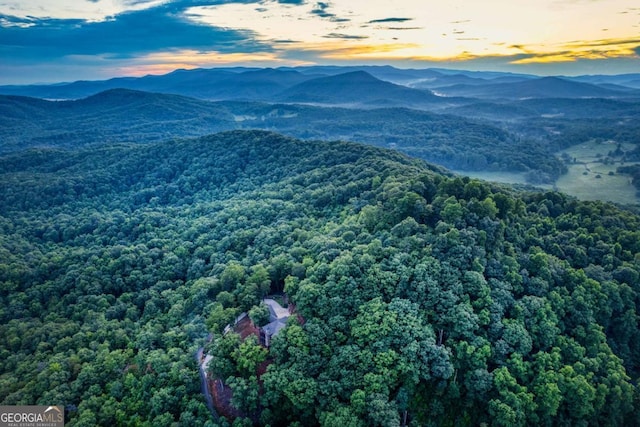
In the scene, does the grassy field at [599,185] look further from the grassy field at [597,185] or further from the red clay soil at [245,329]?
the red clay soil at [245,329]

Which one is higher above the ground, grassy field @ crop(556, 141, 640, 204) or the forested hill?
the forested hill

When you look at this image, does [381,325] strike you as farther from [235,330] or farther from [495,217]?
[495,217]

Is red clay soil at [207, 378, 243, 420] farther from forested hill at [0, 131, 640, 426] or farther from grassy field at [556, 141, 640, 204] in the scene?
grassy field at [556, 141, 640, 204]

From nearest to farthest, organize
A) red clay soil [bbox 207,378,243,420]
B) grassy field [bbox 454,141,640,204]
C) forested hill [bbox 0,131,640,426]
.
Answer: forested hill [bbox 0,131,640,426] → red clay soil [bbox 207,378,243,420] → grassy field [bbox 454,141,640,204]

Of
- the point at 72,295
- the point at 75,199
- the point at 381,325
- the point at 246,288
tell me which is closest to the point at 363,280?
the point at 381,325

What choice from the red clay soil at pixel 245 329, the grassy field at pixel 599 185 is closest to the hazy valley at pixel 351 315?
the red clay soil at pixel 245 329

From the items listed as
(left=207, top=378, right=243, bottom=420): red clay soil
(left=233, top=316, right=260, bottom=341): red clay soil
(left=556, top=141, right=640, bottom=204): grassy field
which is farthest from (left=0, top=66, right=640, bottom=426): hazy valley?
(left=556, top=141, right=640, bottom=204): grassy field

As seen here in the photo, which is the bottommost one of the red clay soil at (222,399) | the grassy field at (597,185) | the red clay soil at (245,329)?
the grassy field at (597,185)

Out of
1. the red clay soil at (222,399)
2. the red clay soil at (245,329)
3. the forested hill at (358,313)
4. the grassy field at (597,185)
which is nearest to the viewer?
the forested hill at (358,313)

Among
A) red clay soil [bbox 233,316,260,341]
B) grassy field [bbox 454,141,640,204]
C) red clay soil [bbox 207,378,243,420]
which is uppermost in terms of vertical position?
red clay soil [bbox 233,316,260,341]

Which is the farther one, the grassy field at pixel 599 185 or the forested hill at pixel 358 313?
the grassy field at pixel 599 185
